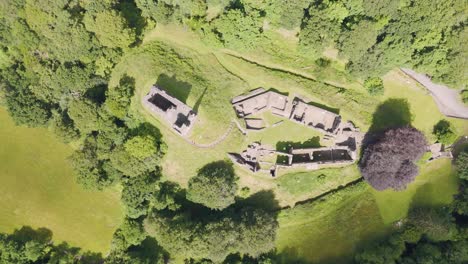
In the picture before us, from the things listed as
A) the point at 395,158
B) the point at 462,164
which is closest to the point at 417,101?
the point at 462,164

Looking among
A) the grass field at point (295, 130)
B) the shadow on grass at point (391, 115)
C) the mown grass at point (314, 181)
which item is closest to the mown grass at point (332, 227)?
the grass field at point (295, 130)

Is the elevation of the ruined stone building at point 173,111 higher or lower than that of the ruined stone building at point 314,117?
higher

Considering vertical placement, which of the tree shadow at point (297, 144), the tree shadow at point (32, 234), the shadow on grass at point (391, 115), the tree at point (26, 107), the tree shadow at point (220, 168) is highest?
the tree at point (26, 107)

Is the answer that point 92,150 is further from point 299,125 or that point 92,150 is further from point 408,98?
point 408,98

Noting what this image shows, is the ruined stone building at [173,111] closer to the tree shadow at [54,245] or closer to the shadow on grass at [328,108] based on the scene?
the shadow on grass at [328,108]

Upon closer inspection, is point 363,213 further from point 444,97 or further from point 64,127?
point 64,127
